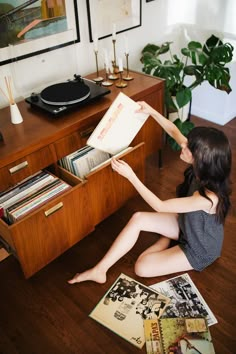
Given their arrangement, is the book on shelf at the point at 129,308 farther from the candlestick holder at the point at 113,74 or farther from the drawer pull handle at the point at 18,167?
the candlestick holder at the point at 113,74

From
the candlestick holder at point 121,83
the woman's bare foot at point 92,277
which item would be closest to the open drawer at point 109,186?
the woman's bare foot at point 92,277

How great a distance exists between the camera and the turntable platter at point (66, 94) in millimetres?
1445

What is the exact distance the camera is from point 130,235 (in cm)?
144

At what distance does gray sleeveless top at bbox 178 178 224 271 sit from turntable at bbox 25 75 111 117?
2.02 ft

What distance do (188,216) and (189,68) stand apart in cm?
112

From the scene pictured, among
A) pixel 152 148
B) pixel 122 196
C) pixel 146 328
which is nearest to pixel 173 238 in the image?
pixel 122 196

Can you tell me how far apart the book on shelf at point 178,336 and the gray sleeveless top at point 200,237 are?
24 cm

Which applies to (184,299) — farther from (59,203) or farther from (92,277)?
(59,203)

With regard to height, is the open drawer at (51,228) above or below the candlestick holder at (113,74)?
below

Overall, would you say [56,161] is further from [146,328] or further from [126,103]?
[146,328]

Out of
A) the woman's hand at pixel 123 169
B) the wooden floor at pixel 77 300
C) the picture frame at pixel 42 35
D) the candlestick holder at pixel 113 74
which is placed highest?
the picture frame at pixel 42 35

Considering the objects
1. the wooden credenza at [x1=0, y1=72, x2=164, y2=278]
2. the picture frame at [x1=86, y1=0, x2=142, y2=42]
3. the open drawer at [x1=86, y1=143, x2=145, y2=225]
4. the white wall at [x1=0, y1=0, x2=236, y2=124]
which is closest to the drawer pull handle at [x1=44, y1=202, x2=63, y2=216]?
the wooden credenza at [x1=0, y1=72, x2=164, y2=278]

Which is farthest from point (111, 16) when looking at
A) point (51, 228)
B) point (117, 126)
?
point (51, 228)

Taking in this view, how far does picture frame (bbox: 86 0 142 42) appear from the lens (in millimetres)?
1760
